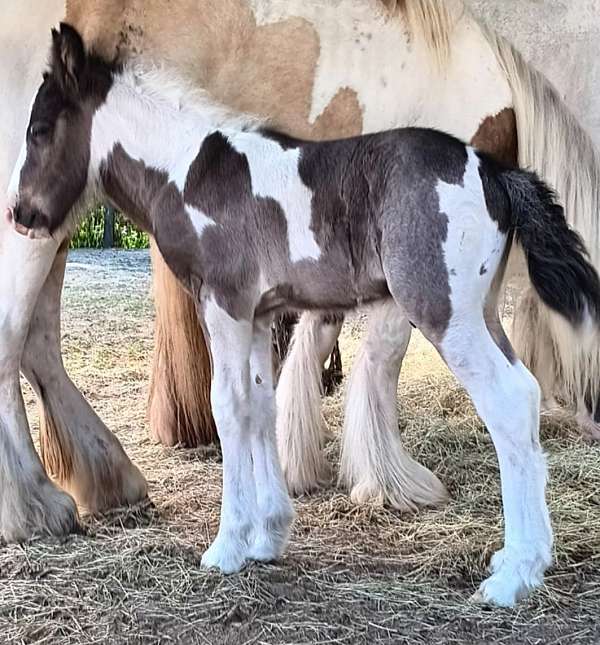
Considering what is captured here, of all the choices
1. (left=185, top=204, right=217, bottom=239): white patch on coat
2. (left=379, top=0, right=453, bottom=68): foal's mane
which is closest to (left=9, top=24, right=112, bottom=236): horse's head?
(left=185, top=204, right=217, bottom=239): white patch on coat

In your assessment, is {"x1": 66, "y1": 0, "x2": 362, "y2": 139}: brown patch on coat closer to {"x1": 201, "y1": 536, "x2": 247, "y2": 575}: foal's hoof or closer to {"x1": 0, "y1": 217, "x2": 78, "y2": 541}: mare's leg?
{"x1": 0, "y1": 217, "x2": 78, "y2": 541}: mare's leg

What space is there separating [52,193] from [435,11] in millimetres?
1388

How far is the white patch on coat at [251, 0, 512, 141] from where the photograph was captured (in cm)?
301

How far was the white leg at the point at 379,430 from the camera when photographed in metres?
3.07

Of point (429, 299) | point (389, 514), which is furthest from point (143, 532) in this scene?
point (429, 299)

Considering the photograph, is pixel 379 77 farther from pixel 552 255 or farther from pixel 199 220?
pixel 552 255

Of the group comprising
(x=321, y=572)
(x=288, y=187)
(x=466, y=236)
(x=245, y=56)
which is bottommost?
(x=321, y=572)

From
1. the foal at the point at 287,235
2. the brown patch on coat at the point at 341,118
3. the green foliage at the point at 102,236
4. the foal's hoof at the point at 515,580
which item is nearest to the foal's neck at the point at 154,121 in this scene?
the foal at the point at 287,235

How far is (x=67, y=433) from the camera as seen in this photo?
9.96 feet

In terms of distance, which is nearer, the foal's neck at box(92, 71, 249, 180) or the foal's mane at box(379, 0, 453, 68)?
the foal's neck at box(92, 71, 249, 180)

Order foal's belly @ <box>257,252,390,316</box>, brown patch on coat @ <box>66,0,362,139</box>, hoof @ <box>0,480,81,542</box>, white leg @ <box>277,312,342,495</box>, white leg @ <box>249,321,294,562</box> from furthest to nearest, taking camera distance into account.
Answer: white leg @ <box>277,312,342,495</box>, brown patch on coat @ <box>66,0,362,139</box>, hoof @ <box>0,480,81,542</box>, white leg @ <box>249,321,294,562</box>, foal's belly @ <box>257,252,390,316</box>

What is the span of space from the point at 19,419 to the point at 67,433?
19 cm

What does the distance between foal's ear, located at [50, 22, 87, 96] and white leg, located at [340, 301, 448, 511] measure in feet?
3.98

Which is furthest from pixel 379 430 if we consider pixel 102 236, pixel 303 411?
pixel 102 236
